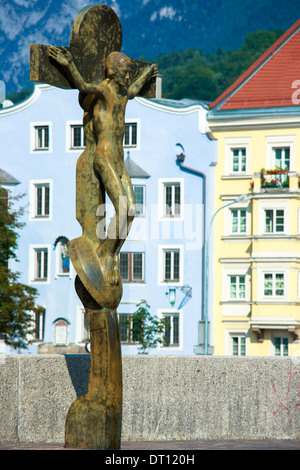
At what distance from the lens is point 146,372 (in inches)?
473

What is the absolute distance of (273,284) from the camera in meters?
59.3

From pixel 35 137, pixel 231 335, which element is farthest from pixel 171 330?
pixel 35 137

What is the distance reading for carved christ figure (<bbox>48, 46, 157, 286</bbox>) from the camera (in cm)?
1036

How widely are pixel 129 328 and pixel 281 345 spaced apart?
28.5 ft

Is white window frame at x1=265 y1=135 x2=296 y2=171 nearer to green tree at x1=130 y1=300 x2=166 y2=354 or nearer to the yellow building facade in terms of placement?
the yellow building facade

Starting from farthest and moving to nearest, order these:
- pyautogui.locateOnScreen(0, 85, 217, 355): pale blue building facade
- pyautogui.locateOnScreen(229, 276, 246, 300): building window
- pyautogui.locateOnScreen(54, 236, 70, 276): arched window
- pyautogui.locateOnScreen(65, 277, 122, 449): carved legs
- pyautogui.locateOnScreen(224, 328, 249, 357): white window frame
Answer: pyautogui.locateOnScreen(54, 236, 70, 276): arched window → pyautogui.locateOnScreen(0, 85, 217, 355): pale blue building facade → pyautogui.locateOnScreen(229, 276, 246, 300): building window → pyautogui.locateOnScreen(224, 328, 249, 357): white window frame → pyautogui.locateOnScreen(65, 277, 122, 449): carved legs

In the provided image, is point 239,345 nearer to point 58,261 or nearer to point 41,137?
point 58,261

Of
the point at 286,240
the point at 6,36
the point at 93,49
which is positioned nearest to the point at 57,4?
the point at 6,36

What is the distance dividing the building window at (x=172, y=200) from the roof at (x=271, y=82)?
531 cm

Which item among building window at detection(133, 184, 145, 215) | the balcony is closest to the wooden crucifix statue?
the balcony

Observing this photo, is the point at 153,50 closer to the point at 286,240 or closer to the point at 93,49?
the point at 286,240

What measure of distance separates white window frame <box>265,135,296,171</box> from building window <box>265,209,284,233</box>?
2711 mm

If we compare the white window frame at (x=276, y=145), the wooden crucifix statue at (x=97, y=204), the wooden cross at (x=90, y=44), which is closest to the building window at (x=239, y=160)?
the white window frame at (x=276, y=145)

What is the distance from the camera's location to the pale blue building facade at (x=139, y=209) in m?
61.0
